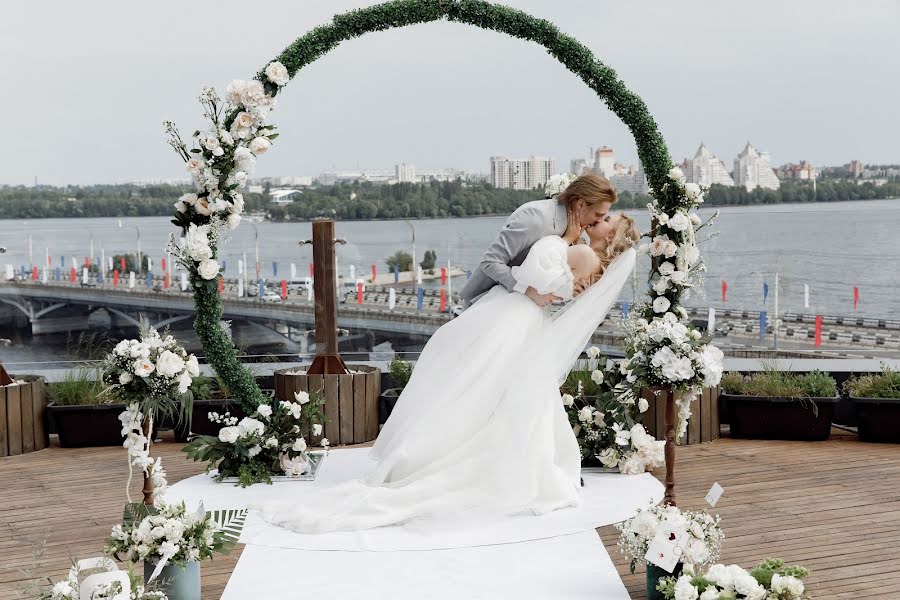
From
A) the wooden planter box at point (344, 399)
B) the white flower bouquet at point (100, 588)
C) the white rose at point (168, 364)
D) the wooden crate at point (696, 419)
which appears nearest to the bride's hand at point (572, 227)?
the wooden crate at point (696, 419)

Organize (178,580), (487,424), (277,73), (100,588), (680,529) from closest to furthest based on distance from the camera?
(100,588) → (680,529) → (178,580) → (487,424) → (277,73)

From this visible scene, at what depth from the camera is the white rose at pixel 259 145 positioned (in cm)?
577

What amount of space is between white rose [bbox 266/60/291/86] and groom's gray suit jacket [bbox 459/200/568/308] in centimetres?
157

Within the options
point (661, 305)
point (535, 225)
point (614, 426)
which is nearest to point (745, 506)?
point (614, 426)

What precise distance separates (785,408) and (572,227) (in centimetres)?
238

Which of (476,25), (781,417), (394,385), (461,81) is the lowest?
(781,417)

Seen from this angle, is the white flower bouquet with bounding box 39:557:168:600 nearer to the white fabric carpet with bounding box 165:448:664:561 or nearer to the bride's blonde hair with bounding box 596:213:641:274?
the white fabric carpet with bounding box 165:448:664:561

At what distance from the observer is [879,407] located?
6.82 m

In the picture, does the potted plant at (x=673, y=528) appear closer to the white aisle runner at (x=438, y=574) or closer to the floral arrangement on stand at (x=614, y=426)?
the white aisle runner at (x=438, y=574)

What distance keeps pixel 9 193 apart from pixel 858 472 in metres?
20.5

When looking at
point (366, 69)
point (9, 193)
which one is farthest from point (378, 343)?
point (366, 69)

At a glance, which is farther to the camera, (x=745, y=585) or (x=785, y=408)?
(x=785, y=408)

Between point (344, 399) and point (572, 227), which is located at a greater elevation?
point (572, 227)

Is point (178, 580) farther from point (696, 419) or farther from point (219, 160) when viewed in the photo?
point (696, 419)
